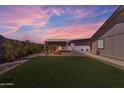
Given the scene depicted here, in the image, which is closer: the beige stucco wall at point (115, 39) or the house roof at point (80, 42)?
the beige stucco wall at point (115, 39)

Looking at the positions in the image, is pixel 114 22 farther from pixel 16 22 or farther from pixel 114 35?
pixel 16 22

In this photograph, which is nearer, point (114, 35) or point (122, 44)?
point (122, 44)

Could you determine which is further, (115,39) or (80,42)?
(80,42)

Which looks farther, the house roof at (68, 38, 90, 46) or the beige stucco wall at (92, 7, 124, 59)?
the house roof at (68, 38, 90, 46)

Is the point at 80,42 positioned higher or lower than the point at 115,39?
higher
